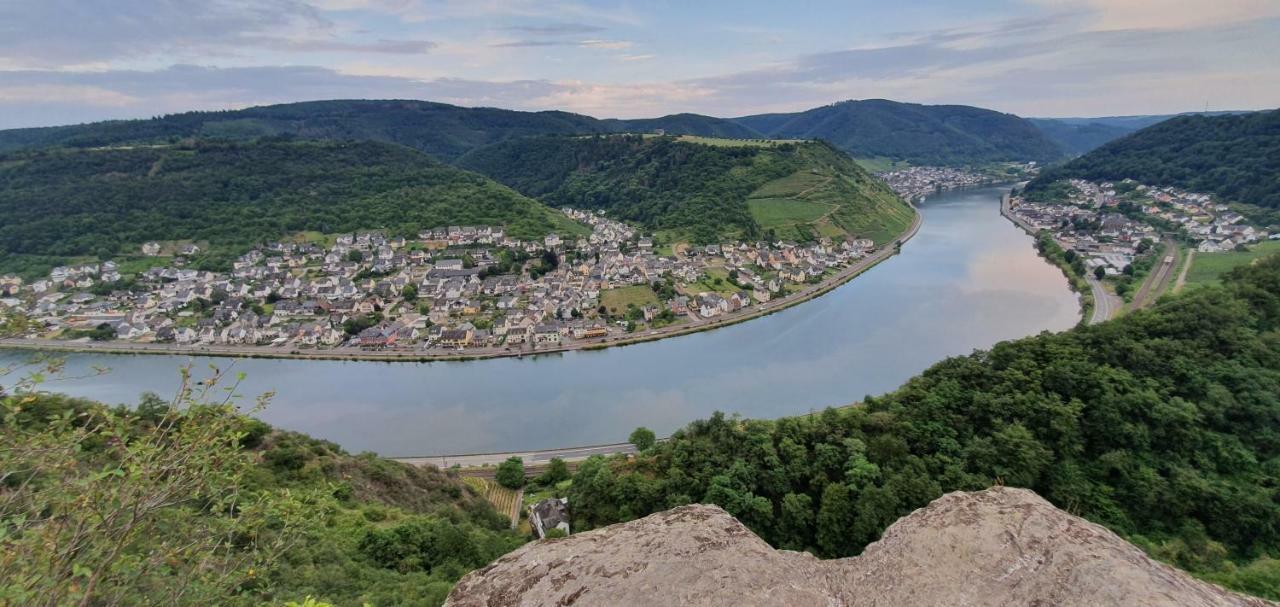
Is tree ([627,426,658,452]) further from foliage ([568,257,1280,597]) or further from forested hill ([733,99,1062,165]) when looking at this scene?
forested hill ([733,99,1062,165])

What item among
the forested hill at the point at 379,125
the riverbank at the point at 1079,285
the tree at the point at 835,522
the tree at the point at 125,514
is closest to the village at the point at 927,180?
the riverbank at the point at 1079,285

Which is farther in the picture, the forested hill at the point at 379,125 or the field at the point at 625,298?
the forested hill at the point at 379,125

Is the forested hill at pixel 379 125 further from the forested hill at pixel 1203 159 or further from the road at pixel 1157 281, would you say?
the road at pixel 1157 281

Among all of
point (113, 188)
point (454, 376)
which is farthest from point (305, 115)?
point (454, 376)

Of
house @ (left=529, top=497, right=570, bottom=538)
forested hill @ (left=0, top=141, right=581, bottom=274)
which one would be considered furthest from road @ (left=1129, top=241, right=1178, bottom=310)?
forested hill @ (left=0, top=141, right=581, bottom=274)

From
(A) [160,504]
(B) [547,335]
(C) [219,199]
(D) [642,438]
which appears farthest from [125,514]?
(C) [219,199]

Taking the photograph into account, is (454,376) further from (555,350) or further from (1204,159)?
(1204,159)
